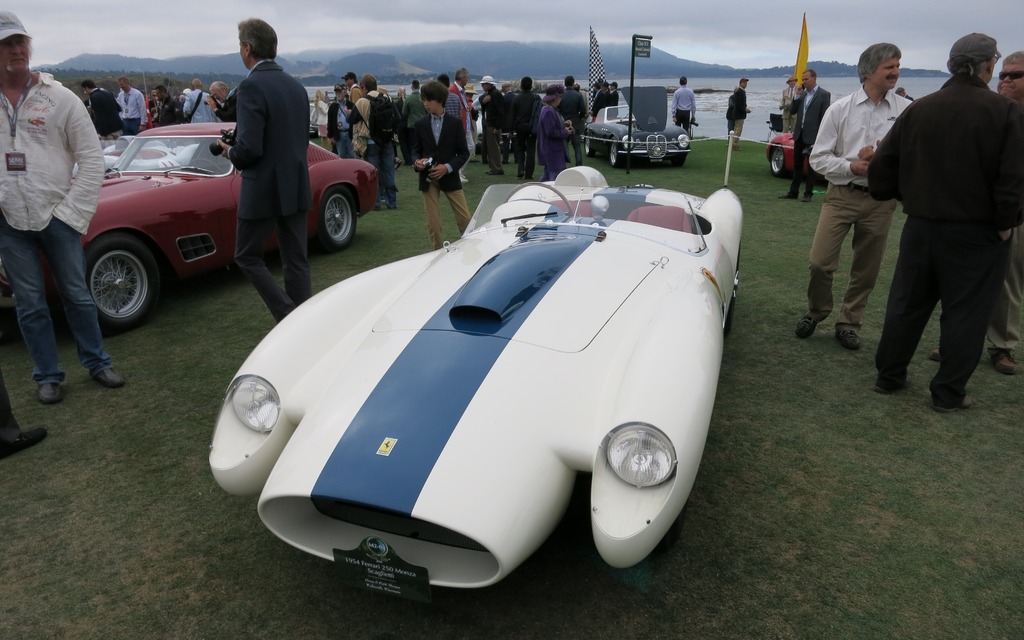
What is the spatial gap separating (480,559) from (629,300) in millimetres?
1404

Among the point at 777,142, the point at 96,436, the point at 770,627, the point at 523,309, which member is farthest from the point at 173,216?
the point at 777,142

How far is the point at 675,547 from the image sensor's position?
8.83 feet

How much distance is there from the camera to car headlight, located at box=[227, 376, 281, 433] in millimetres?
2596

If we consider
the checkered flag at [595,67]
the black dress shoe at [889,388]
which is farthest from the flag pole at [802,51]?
the black dress shoe at [889,388]

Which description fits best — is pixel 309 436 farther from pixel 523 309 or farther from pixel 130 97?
pixel 130 97

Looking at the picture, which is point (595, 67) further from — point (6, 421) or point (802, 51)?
point (6, 421)

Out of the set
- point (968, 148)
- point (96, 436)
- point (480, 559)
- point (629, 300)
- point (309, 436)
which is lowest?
point (96, 436)

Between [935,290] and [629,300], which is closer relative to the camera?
[629,300]

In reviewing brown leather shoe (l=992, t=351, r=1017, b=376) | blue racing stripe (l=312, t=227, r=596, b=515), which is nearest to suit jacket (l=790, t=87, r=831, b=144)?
brown leather shoe (l=992, t=351, r=1017, b=376)

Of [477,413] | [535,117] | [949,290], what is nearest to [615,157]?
[535,117]

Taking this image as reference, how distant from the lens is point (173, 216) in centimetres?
552

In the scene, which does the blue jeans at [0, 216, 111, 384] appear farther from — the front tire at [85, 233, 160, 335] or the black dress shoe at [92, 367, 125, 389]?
the front tire at [85, 233, 160, 335]

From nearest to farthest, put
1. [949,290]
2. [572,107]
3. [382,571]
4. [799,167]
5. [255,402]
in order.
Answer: [382,571]
[255,402]
[949,290]
[799,167]
[572,107]

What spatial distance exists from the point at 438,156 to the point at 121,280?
2814mm
